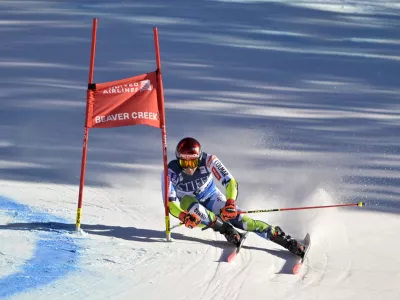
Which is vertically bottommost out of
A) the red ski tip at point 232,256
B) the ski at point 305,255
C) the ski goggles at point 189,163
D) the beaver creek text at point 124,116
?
the red ski tip at point 232,256

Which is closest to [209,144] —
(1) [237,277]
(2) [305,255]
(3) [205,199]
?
(3) [205,199]

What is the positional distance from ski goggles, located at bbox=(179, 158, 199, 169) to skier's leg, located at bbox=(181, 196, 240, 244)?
29 centimetres

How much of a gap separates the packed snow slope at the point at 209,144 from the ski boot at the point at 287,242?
13 centimetres

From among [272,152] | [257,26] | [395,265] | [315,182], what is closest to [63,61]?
[257,26]

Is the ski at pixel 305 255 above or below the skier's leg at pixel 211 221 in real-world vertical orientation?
below

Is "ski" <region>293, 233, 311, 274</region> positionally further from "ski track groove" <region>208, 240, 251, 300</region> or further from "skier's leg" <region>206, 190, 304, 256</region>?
"ski track groove" <region>208, 240, 251, 300</region>

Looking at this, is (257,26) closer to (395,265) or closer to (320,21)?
(320,21)

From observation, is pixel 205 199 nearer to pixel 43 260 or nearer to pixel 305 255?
pixel 305 255

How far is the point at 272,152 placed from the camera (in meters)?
10.2

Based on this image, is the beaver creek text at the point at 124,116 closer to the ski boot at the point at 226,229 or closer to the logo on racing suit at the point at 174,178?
the logo on racing suit at the point at 174,178

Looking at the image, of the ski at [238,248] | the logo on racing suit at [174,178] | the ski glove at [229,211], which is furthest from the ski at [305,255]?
the logo on racing suit at [174,178]

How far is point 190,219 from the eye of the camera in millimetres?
6945

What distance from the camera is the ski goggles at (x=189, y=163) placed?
7.16m

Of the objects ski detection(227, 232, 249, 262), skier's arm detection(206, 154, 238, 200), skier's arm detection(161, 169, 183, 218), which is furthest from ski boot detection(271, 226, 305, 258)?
skier's arm detection(161, 169, 183, 218)
